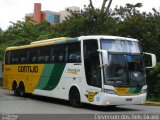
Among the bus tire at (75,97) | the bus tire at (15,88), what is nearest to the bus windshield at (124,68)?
the bus tire at (75,97)

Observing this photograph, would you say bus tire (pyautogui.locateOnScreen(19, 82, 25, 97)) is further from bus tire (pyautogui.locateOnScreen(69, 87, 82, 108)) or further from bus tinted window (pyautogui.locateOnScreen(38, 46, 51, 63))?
bus tire (pyautogui.locateOnScreen(69, 87, 82, 108))

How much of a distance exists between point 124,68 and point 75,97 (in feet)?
9.92

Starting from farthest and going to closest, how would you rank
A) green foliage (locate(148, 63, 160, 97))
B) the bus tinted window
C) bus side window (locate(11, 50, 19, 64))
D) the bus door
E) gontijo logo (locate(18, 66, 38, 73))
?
green foliage (locate(148, 63, 160, 97))
bus side window (locate(11, 50, 19, 64))
gontijo logo (locate(18, 66, 38, 73))
the bus tinted window
the bus door

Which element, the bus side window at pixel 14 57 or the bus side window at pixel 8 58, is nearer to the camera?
the bus side window at pixel 14 57

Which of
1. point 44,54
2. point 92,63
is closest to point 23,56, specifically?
point 44,54

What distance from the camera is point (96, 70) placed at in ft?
64.6

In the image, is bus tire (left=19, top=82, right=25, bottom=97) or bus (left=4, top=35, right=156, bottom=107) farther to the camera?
bus tire (left=19, top=82, right=25, bottom=97)

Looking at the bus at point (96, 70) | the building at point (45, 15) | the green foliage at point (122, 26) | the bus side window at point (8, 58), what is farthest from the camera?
the building at point (45, 15)

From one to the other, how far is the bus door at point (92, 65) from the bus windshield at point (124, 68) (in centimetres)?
42

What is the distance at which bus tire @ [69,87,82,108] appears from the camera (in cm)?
2100

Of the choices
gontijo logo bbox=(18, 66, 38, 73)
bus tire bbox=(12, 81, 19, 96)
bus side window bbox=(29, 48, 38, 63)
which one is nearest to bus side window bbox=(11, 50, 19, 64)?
gontijo logo bbox=(18, 66, 38, 73)

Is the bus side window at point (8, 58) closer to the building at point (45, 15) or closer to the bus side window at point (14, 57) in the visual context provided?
the bus side window at point (14, 57)

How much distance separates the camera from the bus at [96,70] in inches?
757

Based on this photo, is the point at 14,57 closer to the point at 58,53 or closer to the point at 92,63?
the point at 58,53
